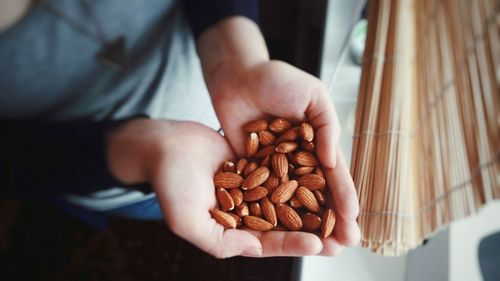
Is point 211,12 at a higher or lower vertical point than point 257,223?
higher

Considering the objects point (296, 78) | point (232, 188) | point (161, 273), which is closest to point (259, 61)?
point (296, 78)

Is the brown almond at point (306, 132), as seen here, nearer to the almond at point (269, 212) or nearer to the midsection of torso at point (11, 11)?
the almond at point (269, 212)

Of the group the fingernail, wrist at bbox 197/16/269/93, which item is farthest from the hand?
wrist at bbox 197/16/269/93

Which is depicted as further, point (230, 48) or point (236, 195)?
point (230, 48)

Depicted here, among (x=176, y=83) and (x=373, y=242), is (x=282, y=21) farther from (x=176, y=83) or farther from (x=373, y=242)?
(x=373, y=242)

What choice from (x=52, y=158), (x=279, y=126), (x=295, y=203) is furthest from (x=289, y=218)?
(x=52, y=158)

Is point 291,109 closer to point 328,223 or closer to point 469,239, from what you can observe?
point 328,223

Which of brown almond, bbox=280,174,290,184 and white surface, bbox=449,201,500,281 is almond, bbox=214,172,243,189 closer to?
brown almond, bbox=280,174,290,184
